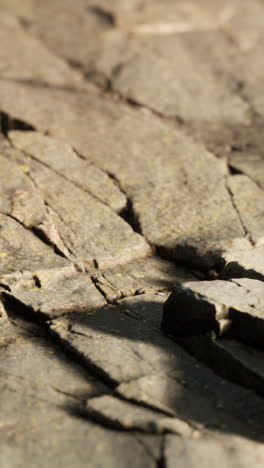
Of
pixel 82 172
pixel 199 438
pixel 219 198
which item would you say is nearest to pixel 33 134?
pixel 82 172

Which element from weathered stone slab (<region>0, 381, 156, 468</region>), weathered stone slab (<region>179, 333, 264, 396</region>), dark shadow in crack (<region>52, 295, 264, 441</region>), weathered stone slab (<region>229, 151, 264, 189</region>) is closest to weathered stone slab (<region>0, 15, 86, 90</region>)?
weathered stone slab (<region>229, 151, 264, 189</region>)

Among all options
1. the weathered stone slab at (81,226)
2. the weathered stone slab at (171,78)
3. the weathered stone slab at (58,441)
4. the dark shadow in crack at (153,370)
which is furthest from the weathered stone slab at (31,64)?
the weathered stone slab at (58,441)

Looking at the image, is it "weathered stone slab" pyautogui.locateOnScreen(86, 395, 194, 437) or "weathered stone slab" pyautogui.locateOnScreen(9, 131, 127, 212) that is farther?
"weathered stone slab" pyautogui.locateOnScreen(9, 131, 127, 212)

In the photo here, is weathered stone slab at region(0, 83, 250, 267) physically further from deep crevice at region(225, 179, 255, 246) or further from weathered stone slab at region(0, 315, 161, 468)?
weathered stone slab at region(0, 315, 161, 468)

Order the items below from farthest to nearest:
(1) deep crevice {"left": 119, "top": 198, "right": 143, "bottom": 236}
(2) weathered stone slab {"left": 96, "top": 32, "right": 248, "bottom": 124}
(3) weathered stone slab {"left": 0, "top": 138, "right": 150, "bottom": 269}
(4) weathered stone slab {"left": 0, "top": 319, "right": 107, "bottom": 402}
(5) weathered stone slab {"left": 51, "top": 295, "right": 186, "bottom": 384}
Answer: (2) weathered stone slab {"left": 96, "top": 32, "right": 248, "bottom": 124} < (1) deep crevice {"left": 119, "top": 198, "right": 143, "bottom": 236} < (3) weathered stone slab {"left": 0, "top": 138, "right": 150, "bottom": 269} < (5) weathered stone slab {"left": 51, "top": 295, "right": 186, "bottom": 384} < (4) weathered stone slab {"left": 0, "top": 319, "right": 107, "bottom": 402}

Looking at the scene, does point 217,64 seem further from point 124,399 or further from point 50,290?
point 124,399
